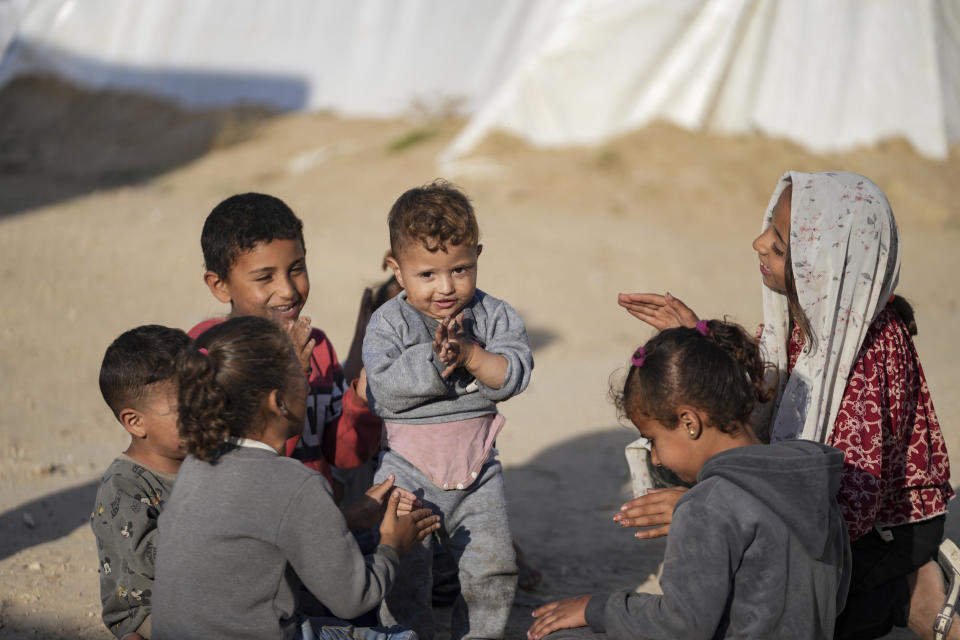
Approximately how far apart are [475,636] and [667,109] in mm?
10921

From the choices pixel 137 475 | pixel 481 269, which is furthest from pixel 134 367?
pixel 481 269

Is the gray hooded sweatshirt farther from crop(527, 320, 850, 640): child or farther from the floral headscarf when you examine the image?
the floral headscarf

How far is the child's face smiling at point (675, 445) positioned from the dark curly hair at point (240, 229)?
56.8 inches

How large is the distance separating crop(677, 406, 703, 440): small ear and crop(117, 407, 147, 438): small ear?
65.3 inches

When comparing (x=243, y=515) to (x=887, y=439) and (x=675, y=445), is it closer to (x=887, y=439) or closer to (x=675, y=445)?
(x=675, y=445)

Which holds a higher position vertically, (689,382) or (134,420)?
(689,382)

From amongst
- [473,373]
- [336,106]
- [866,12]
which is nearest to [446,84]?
[336,106]

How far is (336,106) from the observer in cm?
1869

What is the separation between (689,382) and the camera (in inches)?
99.0

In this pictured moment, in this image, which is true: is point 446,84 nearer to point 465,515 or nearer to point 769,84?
point 769,84

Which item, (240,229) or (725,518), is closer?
(725,518)

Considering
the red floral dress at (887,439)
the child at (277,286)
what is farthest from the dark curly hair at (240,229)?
the red floral dress at (887,439)

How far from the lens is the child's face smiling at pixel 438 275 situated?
294 cm

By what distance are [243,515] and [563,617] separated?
0.98 meters
